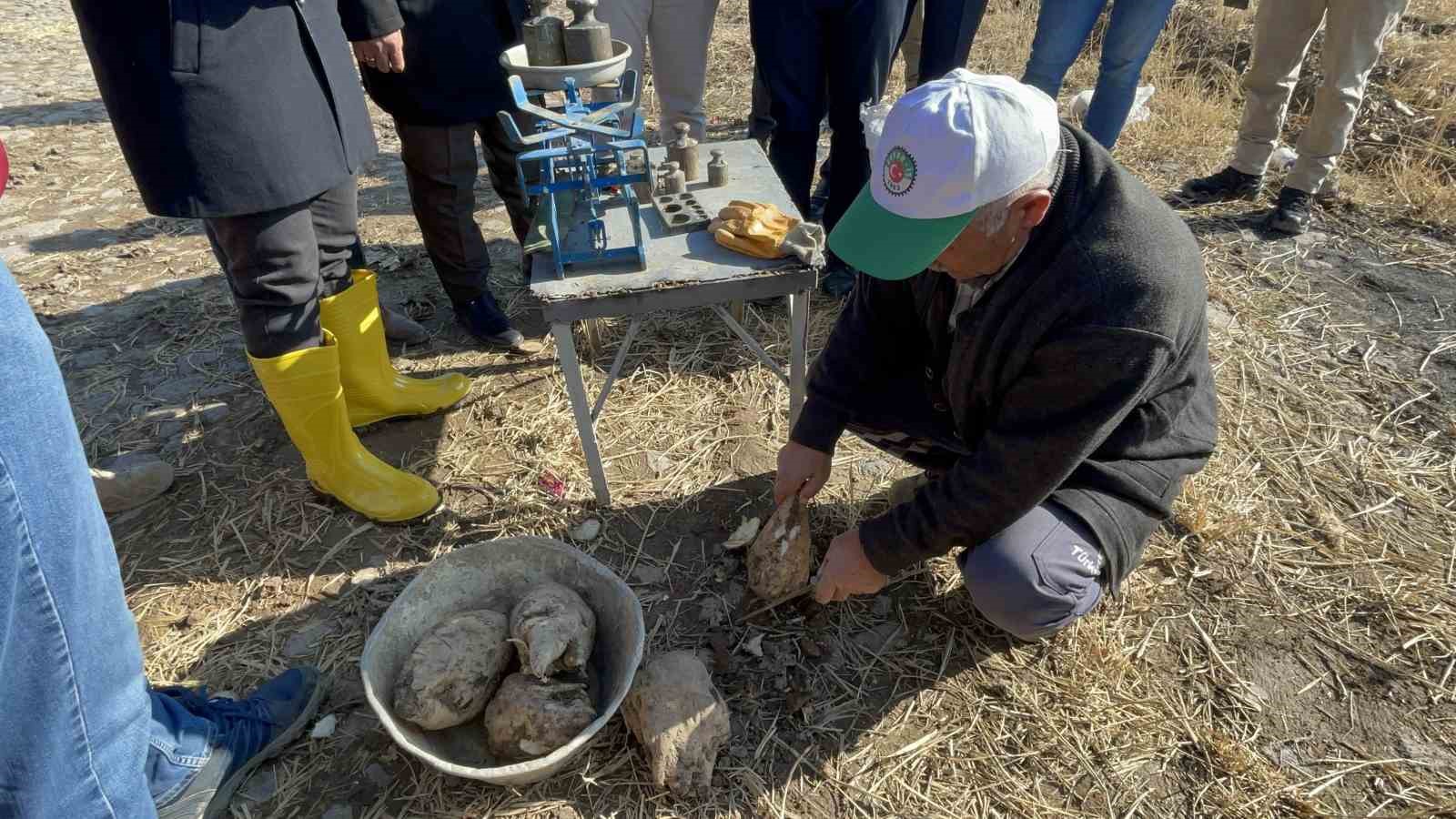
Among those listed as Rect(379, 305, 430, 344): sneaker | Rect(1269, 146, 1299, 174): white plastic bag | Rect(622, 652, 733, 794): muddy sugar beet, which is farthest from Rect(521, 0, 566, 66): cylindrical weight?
Rect(1269, 146, 1299, 174): white plastic bag

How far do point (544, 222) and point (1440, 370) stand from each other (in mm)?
3766

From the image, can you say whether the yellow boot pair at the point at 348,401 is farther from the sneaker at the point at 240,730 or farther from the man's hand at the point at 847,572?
the man's hand at the point at 847,572

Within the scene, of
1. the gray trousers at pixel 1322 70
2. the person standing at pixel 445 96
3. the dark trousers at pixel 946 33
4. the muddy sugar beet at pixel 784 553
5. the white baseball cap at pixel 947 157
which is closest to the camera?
the white baseball cap at pixel 947 157

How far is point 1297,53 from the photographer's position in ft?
14.0

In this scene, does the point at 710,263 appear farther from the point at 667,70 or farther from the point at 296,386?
the point at 667,70

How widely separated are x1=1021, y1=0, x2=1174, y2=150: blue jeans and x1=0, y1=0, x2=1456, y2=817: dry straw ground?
975 mm

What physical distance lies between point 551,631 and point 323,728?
76cm

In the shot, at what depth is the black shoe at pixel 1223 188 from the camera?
4.72 meters

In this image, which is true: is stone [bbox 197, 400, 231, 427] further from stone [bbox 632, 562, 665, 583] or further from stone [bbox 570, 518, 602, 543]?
stone [bbox 632, 562, 665, 583]

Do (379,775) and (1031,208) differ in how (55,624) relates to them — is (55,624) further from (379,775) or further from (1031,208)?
(1031,208)

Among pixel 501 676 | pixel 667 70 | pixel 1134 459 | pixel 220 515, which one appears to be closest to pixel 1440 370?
pixel 1134 459

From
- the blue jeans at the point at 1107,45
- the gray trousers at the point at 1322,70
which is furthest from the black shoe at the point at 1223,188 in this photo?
the blue jeans at the point at 1107,45

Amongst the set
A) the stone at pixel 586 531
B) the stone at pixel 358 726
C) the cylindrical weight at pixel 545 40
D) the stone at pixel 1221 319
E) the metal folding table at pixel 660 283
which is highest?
the cylindrical weight at pixel 545 40

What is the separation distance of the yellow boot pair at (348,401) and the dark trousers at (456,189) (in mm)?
548
